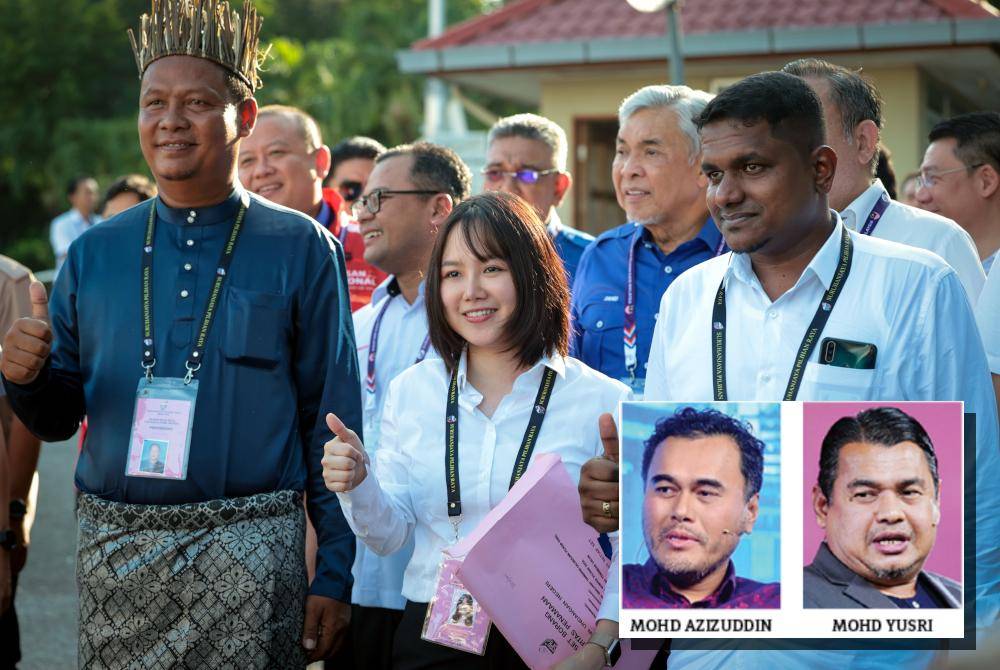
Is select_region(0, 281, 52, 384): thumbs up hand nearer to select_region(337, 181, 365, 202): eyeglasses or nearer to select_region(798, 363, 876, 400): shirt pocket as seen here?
select_region(798, 363, 876, 400): shirt pocket

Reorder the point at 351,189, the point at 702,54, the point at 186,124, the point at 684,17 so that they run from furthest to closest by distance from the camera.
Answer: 1. the point at 684,17
2. the point at 702,54
3. the point at 351,189
4. the point at 186,124

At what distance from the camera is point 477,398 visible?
3.62 m

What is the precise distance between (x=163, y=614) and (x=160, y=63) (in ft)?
5.57

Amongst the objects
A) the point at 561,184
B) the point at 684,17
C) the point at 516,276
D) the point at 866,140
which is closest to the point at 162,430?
the point at 516,276

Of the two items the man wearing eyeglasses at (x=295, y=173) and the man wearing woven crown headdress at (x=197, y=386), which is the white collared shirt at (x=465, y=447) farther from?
the man wearing eyeglasses at (x=295, y=173)

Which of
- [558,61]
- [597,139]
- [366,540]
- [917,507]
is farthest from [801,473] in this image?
[597,139]

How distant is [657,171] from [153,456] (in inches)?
85.0

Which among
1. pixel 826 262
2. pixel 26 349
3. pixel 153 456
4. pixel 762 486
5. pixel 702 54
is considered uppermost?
pixel 702 54

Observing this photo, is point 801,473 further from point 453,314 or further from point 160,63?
point 160,63

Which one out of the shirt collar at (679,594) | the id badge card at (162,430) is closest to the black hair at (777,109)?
the shirt collar at (679,594)

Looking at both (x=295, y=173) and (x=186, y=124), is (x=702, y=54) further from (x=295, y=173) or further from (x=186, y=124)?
(x=186, y=124)

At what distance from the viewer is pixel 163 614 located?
140 inches

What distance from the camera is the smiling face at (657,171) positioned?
4.60m

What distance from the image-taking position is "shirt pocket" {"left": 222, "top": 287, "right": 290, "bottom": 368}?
366 centimetres
